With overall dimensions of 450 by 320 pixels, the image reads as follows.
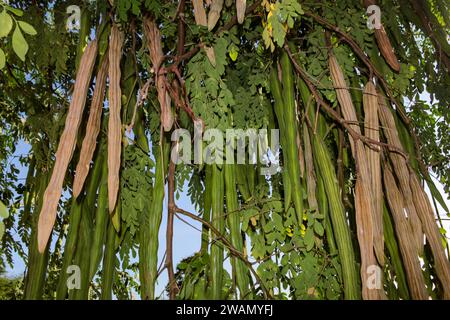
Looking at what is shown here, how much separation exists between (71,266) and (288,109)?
608mm

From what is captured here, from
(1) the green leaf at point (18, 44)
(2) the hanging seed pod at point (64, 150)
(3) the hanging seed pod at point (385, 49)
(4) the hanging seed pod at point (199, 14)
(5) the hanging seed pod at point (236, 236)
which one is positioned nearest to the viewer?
(1) the green leaf at point (18, 44)

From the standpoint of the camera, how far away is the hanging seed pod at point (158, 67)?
4.15 feet

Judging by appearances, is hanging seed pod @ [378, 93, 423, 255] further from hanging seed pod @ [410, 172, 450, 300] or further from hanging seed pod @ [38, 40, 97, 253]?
hanging seed pod @ [38, 40, 97, 253]

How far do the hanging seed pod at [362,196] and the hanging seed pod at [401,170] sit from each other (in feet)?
0.37

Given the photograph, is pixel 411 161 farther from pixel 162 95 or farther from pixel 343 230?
pixel 162 95

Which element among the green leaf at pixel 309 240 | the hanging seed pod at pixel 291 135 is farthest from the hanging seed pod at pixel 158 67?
the green leaf at pixel 309 240

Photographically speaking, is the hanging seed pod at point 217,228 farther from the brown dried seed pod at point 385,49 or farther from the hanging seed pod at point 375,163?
the brown dried seed pod at point 385,49

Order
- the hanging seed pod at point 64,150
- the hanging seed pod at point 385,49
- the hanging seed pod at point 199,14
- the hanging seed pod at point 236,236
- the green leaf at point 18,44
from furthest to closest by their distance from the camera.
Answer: the hanging seed pod at point 385,49 < the hanging seed pod at point 199,14 < the hanging seed pod at point 236,236 < the hanging seed pod at point 64,150 < the green leaf at point 18,44

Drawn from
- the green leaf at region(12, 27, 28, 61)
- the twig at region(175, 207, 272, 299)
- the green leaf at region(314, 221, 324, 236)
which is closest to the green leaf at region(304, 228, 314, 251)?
the green leaf at region(314, 221, 324, 236)

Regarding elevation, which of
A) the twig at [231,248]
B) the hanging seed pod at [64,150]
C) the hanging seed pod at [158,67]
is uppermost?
the hanging seed pod at [158,67]

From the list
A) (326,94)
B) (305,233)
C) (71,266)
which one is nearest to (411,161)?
(326,94)

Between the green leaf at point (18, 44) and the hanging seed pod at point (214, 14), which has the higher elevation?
the hanging seed pod at point (214, 14)

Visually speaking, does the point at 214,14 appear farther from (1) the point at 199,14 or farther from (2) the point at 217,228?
(2) the point at 217,228

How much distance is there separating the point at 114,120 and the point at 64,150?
5.0 inches
